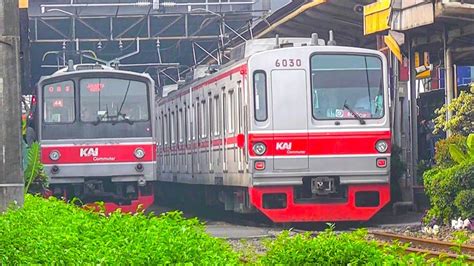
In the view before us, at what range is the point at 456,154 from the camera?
59.0 ft

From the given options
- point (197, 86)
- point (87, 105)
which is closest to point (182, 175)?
point (197, 86)

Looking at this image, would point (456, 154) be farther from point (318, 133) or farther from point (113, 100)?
point (113, 100)

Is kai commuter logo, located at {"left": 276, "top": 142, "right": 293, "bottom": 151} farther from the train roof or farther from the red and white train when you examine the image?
the train roof

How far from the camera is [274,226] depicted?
18.8 metres

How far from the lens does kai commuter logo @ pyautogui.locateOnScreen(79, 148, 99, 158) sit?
20391 millimetres

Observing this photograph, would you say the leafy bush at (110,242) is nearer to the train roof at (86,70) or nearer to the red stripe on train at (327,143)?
the red stripe on train at (327,143)

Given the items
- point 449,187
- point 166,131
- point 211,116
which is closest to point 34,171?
point 211,116

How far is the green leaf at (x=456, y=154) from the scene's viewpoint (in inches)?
706

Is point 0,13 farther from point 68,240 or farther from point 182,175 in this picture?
point 182,175

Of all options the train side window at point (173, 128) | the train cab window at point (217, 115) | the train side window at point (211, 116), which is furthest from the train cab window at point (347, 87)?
the train side window at point (173, 128)

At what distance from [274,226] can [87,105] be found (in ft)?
13.9

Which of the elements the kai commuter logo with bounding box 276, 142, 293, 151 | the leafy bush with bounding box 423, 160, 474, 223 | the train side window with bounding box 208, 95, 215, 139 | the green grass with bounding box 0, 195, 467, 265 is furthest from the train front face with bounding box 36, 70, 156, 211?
the green grass with bounding box 0, 195, 467, 265

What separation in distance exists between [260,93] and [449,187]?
9.96ft

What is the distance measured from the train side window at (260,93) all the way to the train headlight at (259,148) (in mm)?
359
